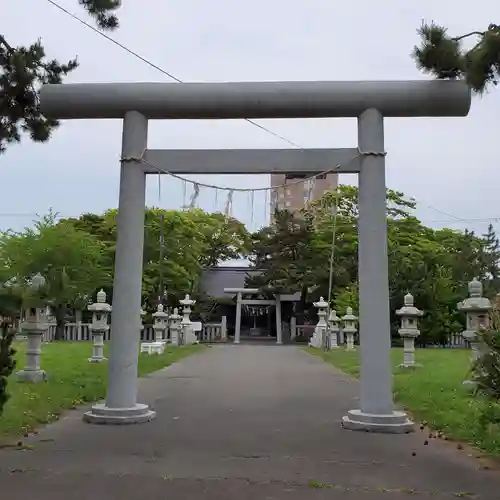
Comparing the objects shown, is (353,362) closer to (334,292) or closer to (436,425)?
(436,425)

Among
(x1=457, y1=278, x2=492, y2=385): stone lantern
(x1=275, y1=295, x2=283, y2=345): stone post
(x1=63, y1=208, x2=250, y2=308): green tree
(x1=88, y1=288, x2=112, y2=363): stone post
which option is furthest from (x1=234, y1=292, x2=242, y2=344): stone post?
(x1=457, y1=278, x2=492, y2=385): stone lantern

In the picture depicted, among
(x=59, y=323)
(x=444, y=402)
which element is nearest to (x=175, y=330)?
(x=59, y=323)

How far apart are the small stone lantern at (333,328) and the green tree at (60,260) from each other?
10899 mm

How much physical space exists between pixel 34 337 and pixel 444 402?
6410 millimetres

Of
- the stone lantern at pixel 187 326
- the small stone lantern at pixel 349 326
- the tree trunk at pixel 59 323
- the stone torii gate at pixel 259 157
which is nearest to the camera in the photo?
the stone torii gate at pixel 259 157

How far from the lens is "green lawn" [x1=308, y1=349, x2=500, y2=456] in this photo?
6.79 metres

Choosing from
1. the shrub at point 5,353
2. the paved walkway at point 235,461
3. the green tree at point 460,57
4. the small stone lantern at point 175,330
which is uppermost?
the green tree at point 460,57

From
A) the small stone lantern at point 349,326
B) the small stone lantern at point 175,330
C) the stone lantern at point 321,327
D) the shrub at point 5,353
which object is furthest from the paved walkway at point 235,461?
the stone lantern at point 321,327

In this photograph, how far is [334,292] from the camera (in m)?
31.8

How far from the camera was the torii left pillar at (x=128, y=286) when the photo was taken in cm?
755

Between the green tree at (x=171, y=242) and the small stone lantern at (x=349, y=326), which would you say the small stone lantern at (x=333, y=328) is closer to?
the small stone lantern at (x=349, y=326)

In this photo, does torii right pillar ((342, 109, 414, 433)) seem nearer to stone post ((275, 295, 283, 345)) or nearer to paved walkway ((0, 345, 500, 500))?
paved walkway ((0, 345, 500, 500))

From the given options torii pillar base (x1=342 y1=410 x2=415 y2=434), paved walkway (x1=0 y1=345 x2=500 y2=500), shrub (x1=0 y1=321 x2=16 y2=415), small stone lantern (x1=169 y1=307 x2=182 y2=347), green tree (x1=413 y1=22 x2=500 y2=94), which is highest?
green tree (x1=413 y1=22 x2=500 y2=94)

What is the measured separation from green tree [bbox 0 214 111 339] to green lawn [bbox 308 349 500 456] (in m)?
17.5
